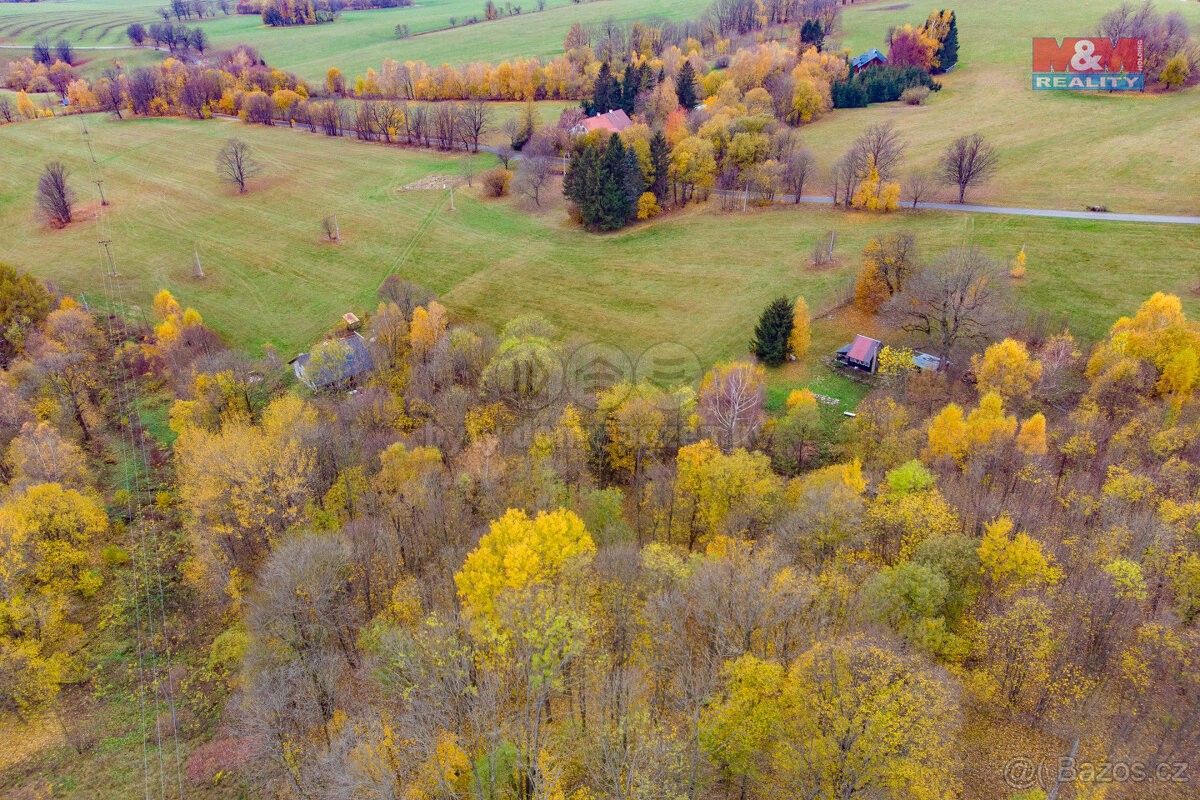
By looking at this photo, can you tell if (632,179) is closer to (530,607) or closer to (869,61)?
(530,607)

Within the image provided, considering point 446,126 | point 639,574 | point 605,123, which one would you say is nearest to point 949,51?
point 605,123

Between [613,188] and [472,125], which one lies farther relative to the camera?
[472,125]

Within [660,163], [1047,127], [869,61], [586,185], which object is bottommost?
[586,185]

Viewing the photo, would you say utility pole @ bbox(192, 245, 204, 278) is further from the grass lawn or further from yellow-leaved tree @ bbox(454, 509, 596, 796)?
the grass lawn

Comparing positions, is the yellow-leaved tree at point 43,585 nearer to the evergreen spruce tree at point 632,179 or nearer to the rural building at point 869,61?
the evergreen spruce tree at point 632,179

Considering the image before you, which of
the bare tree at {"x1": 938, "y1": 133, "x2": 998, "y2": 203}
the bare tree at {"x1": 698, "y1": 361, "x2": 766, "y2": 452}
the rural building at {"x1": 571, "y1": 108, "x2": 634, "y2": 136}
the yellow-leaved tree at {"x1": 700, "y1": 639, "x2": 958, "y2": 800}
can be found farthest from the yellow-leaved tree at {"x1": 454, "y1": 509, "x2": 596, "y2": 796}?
the rural building at {"x1": 571, "y1": 108, "x2": 634, "y2": 136}

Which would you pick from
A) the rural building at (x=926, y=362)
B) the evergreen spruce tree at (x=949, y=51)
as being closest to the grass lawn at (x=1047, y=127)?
the evergreen spruce tree at (x=949, y=51)
